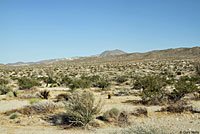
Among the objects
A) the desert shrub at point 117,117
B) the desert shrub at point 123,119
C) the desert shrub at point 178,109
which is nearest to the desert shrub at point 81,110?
the desert shrub at point 117,117

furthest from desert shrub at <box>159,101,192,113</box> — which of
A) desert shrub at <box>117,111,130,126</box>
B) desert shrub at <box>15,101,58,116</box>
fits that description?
desert shrub at <box>15,101,58,116</box>

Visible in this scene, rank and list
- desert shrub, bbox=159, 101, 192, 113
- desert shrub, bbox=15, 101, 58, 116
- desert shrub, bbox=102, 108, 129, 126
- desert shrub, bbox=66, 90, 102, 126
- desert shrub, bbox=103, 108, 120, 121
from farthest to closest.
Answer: desert shrub, bbox=15, 101, 58, 116 → desert shrub, bbox=159, 101, 192, 113 → desert shrub, bbox=103, 108, 120, 121 → desert shrub, bbox=102, 108, 129, 126 → desert shrub, bbox=66, 90, 102, 126

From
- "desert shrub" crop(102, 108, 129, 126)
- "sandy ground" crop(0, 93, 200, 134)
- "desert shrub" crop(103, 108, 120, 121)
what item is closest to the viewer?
"sandy ground" crop(0, 93, 200, 134)

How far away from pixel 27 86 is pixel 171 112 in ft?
50.5

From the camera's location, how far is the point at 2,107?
11734mm

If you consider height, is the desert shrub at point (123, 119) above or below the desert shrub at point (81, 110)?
below

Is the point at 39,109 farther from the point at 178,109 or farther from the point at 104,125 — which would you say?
the point at 178,109

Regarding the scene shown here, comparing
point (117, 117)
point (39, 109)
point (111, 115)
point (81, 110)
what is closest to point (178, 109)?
point (117, 117)

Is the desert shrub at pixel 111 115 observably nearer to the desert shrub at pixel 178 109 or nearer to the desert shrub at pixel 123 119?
the desert shrub at pixel 123 119

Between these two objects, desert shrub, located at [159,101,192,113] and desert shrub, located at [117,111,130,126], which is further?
desert shrub, located at [159,101,192,113]

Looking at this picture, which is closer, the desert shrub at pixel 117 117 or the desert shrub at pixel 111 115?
the desert shrub at pixel 117 117

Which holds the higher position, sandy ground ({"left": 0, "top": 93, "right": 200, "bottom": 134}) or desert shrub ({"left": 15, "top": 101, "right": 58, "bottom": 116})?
desert shrub ({"left": 15, "top": 101, "right": 58, "bottom": 116})

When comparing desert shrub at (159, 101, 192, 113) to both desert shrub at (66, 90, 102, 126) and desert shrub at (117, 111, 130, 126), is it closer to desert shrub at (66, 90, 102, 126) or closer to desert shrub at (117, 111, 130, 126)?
desert shrub at (117, 111, 130, 126)

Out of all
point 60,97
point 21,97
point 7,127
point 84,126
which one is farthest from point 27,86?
point 84,126
